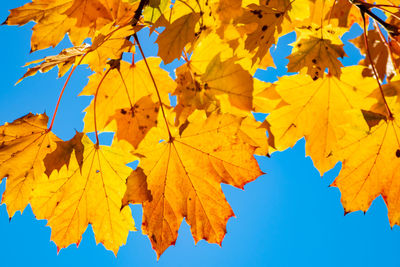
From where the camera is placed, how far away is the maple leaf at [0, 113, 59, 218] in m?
1.43

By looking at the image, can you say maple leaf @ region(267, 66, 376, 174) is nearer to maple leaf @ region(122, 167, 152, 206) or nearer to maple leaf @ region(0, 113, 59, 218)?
maple leaf @ region(122, 167, 152, 206)

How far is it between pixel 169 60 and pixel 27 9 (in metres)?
0.72

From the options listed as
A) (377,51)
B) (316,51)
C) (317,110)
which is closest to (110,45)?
(316,51)

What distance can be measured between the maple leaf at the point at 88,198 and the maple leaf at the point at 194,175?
0.50ft

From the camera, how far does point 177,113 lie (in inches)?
54.6

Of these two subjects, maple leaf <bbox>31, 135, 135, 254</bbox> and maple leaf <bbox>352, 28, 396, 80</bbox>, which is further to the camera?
maple leaf <bbox>352, 28, 396, 80</bbox>

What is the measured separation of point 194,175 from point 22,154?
816 mm

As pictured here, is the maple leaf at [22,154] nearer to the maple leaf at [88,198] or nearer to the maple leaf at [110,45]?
the maple leaf at [88,198]

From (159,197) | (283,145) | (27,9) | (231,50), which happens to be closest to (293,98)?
(283,145)

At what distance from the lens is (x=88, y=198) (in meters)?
1.57

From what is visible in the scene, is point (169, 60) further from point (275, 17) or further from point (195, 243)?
point (195, 243)

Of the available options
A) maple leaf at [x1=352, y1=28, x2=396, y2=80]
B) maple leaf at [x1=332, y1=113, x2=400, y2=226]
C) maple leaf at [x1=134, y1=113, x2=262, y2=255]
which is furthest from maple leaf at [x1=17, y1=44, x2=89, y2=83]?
maple leaf at [x1=352, y1=28, x2=396, y2=80]

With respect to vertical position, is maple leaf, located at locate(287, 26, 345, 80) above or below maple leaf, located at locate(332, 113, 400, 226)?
above

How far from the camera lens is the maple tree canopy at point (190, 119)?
4.28ft
